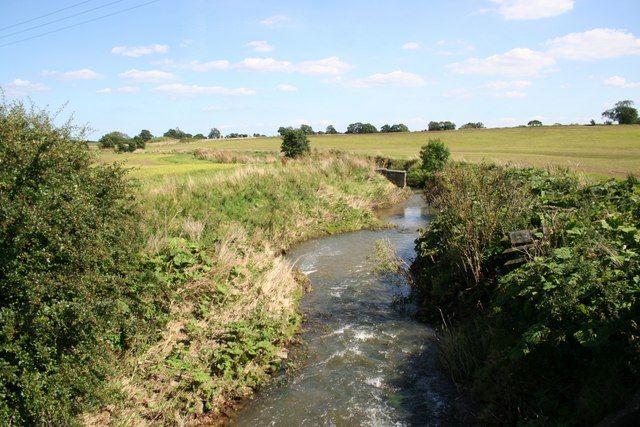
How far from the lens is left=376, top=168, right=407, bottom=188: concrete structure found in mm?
33281

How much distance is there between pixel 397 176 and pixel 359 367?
26.5 metres

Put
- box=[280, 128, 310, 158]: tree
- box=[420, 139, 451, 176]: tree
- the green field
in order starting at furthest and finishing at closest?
box=[280, 128, 310, 158]: tree < the green field < box=[420, 139, 451, 176]: tree

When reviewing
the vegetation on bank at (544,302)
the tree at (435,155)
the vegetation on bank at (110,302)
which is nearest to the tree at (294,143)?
the tree at (435,155)

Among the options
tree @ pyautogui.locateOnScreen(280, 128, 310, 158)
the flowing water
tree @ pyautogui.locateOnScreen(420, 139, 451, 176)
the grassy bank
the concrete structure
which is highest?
tree @ pyautogui.locateOnScreen(280, 128, 310, 158)

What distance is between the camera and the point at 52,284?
5844 millimetres

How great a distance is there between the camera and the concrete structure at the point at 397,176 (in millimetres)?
33281

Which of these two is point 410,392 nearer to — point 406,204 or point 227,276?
point 227,276

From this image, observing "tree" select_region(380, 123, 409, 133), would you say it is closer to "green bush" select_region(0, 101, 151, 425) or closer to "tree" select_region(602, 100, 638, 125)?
"tree" select_region(602, 100, 638, 125)

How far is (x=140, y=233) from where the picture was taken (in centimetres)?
852

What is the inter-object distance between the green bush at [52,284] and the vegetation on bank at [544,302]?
215 inches

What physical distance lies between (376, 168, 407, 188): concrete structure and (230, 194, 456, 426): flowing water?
66.6ft

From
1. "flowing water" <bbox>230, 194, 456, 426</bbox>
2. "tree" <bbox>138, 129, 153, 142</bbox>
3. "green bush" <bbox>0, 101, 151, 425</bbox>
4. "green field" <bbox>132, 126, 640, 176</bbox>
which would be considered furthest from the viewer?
"tree" <bbox>138, 129, 153, 142</bbox>

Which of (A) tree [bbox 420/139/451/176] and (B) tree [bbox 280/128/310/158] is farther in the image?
(B) tree [bbox 280/128/310/158]

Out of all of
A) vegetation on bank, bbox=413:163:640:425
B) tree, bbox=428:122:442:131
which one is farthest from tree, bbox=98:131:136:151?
tree, bbox=428:122:442:131
